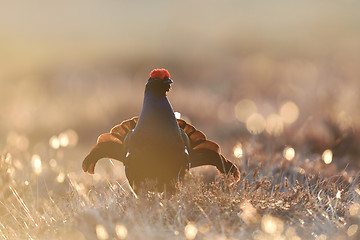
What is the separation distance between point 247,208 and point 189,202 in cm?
46

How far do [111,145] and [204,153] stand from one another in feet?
2.73

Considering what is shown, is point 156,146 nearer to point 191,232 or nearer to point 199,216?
point 199,216

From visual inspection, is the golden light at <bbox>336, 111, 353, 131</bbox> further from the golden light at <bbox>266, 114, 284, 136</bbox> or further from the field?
the golden light at <bbox>266, 114, 284, 136</bbox>

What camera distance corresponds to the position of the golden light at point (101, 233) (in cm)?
360

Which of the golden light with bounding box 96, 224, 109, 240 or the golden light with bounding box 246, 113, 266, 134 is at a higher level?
the golden light with bounding box 96, 224, 109, 240

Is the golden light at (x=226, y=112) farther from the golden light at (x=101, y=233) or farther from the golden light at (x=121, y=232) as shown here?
the golden light at (x=121, y=232)

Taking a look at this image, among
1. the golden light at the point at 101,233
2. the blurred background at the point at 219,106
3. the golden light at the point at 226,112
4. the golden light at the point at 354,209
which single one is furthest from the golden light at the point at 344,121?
the golden light at the point at 101,233

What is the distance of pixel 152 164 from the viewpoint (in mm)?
4258

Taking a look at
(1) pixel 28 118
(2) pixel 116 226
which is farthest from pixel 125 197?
(1) pixel 28 118

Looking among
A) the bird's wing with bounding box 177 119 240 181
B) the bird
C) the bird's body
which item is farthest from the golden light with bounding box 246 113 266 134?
the bird's body

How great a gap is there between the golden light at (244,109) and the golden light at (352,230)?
17.8 ft

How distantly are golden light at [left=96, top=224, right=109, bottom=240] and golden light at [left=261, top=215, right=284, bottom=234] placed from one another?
107cm

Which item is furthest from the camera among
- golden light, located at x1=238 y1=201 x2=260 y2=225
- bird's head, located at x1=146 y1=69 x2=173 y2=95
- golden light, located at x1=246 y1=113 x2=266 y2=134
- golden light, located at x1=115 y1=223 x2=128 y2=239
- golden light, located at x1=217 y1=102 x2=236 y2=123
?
golden light, located at x1=217 y1=102 x2=236 y2=123

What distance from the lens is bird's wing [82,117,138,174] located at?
15.5ft
